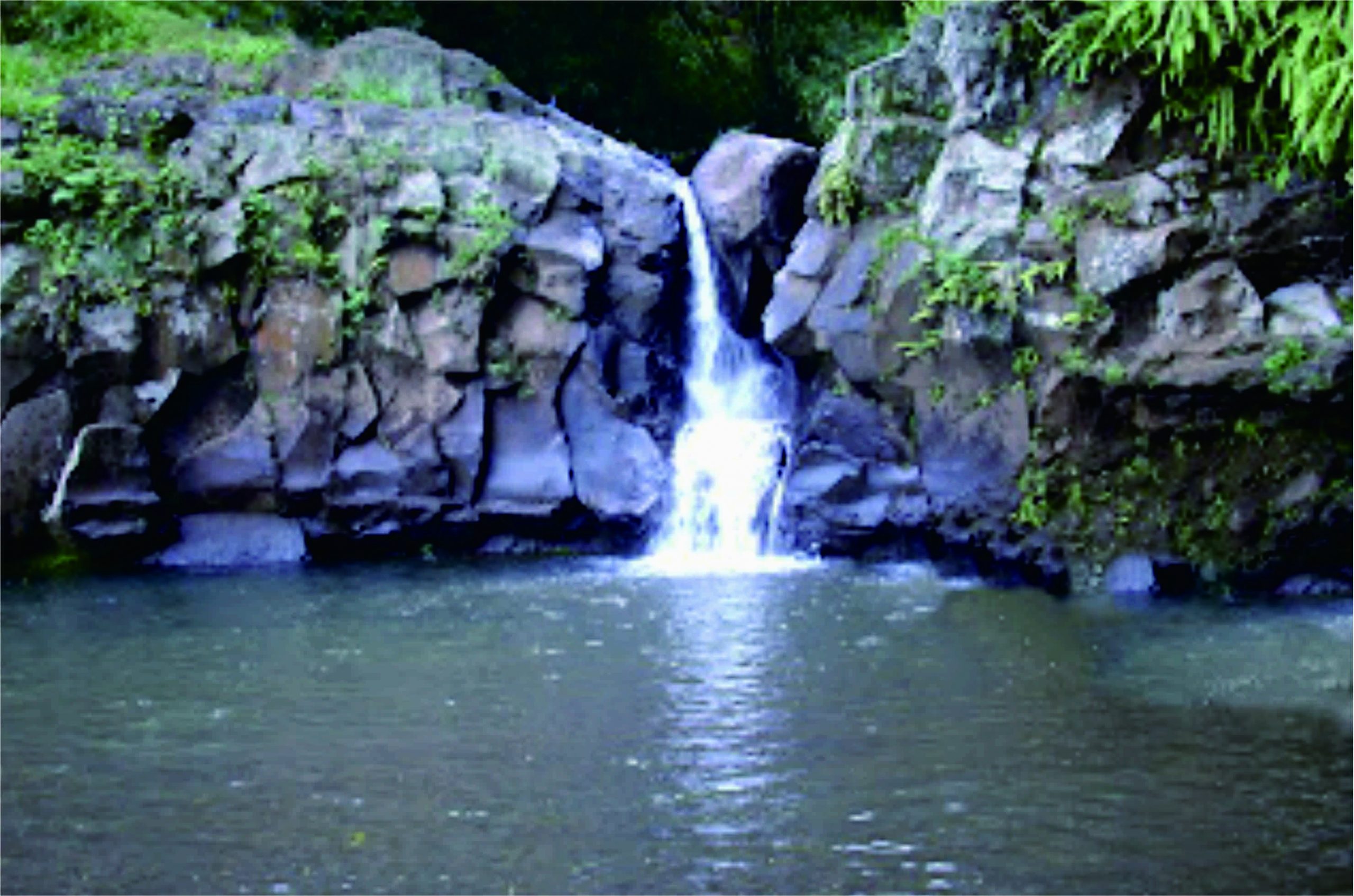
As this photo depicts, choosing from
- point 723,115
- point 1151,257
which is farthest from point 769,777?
point 723,115

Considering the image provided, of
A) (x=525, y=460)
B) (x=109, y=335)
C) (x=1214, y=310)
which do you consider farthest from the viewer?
(x=525, y=460)

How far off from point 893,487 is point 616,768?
22.3 ft

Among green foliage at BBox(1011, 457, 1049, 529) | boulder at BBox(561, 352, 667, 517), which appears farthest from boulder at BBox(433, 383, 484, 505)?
green foliage at BBox(1011, 457, 1049, 529)

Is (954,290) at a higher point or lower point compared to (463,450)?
higher

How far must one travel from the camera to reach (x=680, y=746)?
8438mm

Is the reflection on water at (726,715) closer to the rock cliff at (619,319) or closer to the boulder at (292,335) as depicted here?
the rock cliff at (619,319)

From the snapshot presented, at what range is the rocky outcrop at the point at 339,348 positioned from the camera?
1516 centimetres

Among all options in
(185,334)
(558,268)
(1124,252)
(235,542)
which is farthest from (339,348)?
(1124,252)

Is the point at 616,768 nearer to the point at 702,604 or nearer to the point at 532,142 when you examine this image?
the point at 702,604

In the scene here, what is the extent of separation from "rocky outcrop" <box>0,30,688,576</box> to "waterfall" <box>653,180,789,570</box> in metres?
0.28

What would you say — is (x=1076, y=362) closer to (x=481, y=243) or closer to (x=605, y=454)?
(x=605, y=454)

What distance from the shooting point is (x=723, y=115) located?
21.5m

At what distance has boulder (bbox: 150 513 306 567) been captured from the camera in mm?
15203

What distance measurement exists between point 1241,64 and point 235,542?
9438 millimetres
